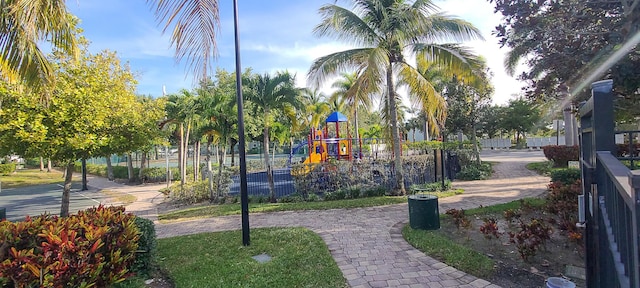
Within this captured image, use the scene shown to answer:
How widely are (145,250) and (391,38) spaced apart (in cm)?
859

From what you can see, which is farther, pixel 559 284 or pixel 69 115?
pixel 69 115

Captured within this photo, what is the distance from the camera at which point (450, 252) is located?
186 inches

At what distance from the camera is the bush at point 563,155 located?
47.1ft

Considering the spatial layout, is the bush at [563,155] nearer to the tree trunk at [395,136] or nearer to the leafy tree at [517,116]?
the tree trunk at [395,136]

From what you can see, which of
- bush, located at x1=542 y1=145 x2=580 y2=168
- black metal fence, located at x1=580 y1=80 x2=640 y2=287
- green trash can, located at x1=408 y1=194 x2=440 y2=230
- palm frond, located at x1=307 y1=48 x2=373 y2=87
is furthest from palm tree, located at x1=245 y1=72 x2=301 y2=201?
bush, located at x1=542 y1=145 x2=580 y2=168

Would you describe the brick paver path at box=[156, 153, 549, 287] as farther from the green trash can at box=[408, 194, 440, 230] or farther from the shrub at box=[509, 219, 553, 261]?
the shrub at box=[509, 219, 553, 261]

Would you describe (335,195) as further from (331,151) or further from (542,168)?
(542,168)

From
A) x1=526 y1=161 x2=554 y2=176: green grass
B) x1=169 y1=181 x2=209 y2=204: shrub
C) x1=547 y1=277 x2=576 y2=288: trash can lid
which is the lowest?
x1=169 y1=181 x2=209 y2=204: shrub

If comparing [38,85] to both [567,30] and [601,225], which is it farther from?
[567,30]

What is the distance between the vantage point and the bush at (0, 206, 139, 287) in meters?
2.86

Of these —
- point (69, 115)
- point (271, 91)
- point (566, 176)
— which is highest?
point (271, 91)

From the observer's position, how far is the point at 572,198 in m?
5.70

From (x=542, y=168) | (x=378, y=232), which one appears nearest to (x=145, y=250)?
(x=378, y=232)

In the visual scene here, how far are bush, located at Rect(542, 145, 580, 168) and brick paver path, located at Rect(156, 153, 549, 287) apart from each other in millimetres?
3860
